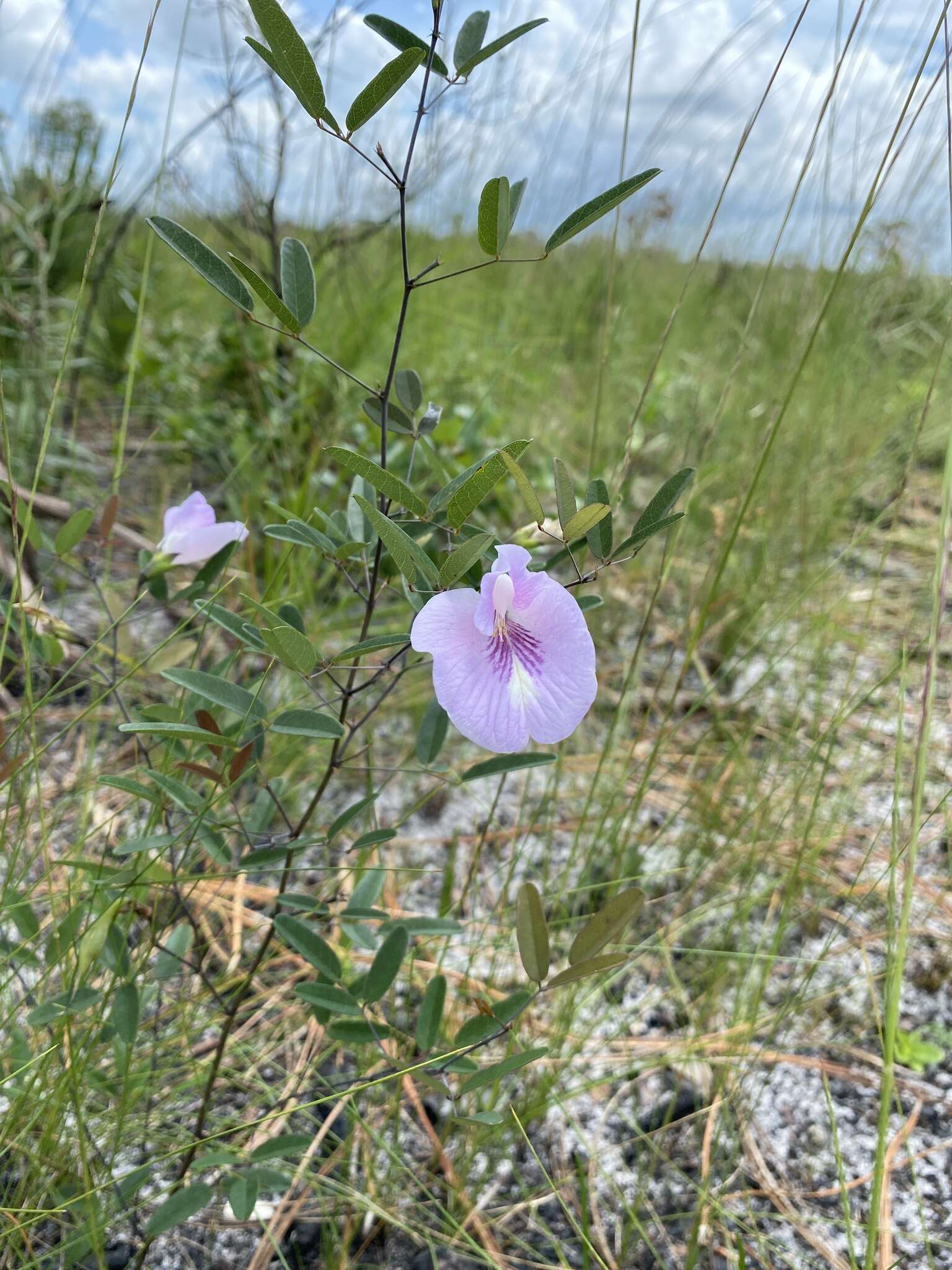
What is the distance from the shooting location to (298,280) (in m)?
0.58

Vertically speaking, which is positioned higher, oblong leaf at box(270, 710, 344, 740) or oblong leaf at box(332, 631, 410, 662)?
oblong leaf at box(332, 631, 410, 662)

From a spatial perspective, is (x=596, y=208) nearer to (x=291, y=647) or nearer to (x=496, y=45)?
(x=496, y=45)

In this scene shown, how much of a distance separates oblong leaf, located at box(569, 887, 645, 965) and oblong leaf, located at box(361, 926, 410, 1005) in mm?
136

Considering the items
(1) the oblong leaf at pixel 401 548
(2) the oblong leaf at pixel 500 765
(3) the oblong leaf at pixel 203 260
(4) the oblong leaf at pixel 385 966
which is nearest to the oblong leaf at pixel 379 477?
(1) the oblong leaf at pixel 401 548

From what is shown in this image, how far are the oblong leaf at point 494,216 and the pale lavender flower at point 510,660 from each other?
182mm

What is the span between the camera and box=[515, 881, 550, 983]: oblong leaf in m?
0.61

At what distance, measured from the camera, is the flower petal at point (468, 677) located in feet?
1.66

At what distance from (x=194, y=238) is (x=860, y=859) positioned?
1180 mm

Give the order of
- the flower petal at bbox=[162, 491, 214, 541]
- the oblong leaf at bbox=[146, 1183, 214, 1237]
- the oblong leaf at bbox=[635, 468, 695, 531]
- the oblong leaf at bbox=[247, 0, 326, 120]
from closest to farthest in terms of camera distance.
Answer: the oblong leaf at bbox=[247, 0, 326, 120]
the oblong leaf at bbox=[635, 468, 695, 531]
the oblong leaf at bbox=[146, 1183, 214, 1237]
the flower petal at bbox=[162, 491, 214, 541]

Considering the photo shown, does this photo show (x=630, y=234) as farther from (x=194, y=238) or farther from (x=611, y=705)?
(x=194, y=238)

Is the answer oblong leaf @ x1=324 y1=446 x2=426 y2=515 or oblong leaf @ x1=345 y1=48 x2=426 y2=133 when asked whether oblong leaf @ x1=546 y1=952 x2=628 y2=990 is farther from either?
oblong leaf @ x1=345 y1=48 x2=426 y2=133

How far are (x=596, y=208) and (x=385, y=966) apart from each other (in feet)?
1.78

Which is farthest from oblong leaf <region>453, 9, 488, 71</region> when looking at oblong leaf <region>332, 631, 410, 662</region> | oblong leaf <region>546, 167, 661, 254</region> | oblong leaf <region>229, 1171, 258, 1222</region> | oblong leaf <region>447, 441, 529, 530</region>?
oblong leaf <region>229, 1171, 258, 1222</region>

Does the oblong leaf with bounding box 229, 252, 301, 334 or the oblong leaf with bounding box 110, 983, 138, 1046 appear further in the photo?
the oblong leaf with bounding box 110, 983, 138, 1046
